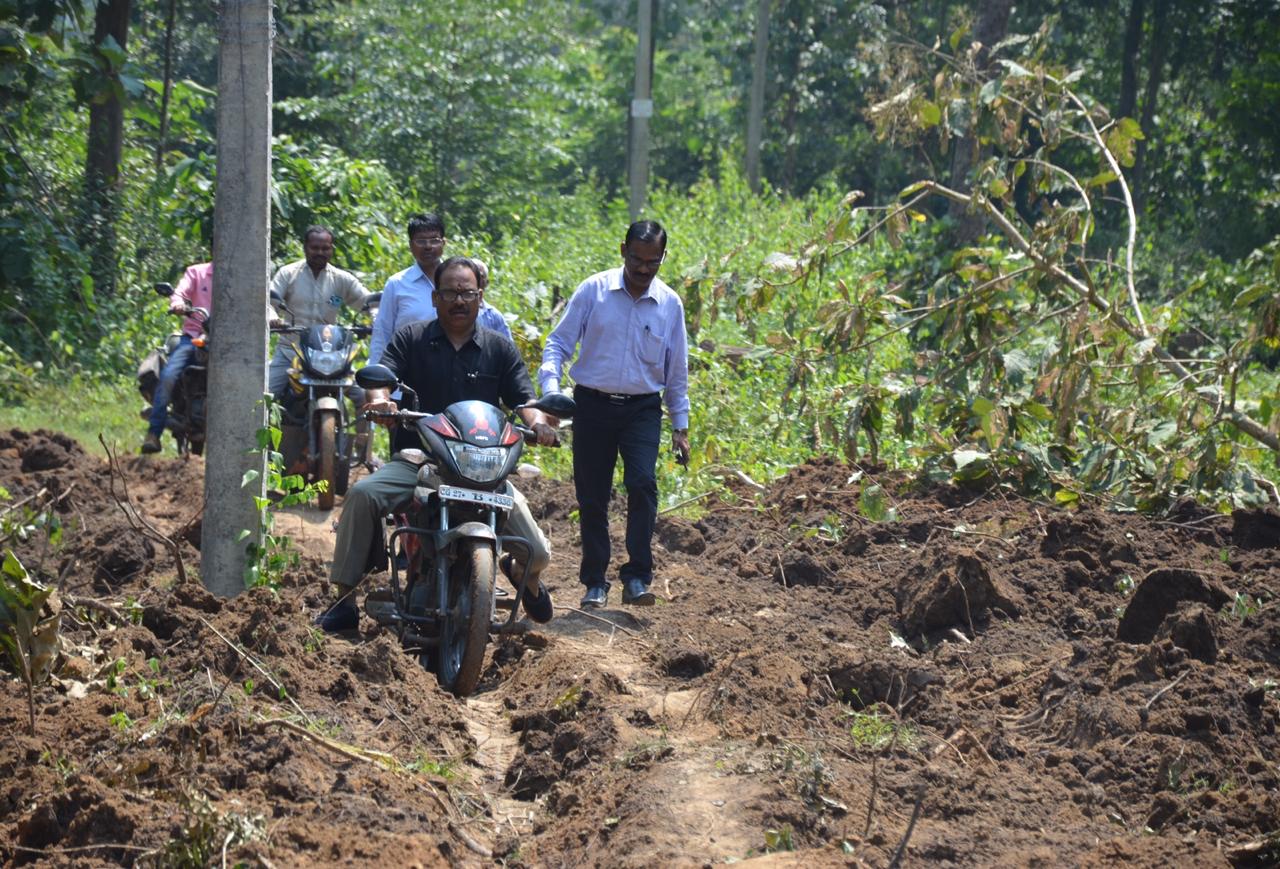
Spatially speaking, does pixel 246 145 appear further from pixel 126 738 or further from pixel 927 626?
pixel 927 626

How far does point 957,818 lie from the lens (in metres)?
5.22

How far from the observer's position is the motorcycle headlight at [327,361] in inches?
448

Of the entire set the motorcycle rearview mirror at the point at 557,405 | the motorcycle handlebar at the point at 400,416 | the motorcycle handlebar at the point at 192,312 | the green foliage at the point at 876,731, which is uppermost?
the motorcycle handlebar at the point at 192,312

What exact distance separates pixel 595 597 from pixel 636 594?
0.25 m

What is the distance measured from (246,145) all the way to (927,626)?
4224 mm

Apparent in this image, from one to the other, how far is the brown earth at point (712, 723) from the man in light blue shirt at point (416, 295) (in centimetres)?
153

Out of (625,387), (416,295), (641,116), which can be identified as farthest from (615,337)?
(641,116)

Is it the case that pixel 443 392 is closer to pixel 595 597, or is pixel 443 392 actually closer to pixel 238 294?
pixel 238 294

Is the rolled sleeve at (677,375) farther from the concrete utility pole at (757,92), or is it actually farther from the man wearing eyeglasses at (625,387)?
the concrete utility pole at (757,92)

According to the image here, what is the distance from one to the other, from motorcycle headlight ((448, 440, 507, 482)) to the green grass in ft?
26.6

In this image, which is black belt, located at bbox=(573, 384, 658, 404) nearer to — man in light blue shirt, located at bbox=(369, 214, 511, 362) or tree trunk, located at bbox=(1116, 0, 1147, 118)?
man in light blue shirt, located at bbox=(369, 214, 511, 362)

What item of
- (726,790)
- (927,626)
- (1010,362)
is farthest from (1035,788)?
(1010,362)

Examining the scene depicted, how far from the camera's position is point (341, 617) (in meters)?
7.48

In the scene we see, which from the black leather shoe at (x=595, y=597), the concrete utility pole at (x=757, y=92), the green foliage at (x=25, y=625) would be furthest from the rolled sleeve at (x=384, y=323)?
the concrete utility pole at (x=757, y=92)
